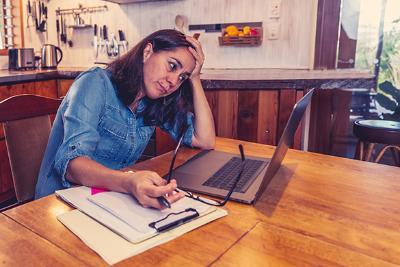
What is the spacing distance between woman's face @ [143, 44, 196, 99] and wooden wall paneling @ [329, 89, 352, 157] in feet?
6.76

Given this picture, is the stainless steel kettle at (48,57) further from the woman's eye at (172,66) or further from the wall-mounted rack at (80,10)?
the woman's eye at (172,66)

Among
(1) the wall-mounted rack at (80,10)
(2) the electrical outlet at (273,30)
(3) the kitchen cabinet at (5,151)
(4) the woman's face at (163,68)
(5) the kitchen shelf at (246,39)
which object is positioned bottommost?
(3) the kitchen cabinet at (5,151)

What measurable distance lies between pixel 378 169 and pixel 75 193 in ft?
A: 2.72

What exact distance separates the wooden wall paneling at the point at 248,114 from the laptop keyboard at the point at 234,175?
1186mm

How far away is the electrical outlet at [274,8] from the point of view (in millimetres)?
2820

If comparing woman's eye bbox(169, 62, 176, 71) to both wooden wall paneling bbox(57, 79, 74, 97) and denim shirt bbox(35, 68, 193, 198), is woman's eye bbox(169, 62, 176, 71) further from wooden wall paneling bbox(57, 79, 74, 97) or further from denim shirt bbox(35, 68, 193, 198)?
wooden wall paneling bbox(57, 79, 74, 97)

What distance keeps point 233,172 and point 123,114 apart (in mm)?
435

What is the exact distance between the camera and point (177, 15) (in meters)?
3.18

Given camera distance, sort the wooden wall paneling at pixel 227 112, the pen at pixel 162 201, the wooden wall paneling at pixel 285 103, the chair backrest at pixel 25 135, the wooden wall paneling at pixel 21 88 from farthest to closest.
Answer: the wooden wall paneling at pixel 21 88 → the wooden wall paneling at pixel 227 112 → the wooden wall paneling at pixel 285 103 → the chair backrest at pixel 25 135 → the pen at pixel 162 201

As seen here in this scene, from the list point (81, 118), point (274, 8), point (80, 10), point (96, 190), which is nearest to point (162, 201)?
point (96, 190)

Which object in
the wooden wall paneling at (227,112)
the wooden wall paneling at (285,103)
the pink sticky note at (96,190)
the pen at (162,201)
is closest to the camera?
the pen at (162,201)

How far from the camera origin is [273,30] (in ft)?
9.37

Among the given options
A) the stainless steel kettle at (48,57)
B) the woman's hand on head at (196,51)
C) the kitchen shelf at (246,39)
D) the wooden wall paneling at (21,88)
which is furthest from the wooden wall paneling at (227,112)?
the stainless steel kettle at (48,57)

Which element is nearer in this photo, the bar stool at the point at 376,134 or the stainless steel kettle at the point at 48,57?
the bar stool at the point at 376,134
